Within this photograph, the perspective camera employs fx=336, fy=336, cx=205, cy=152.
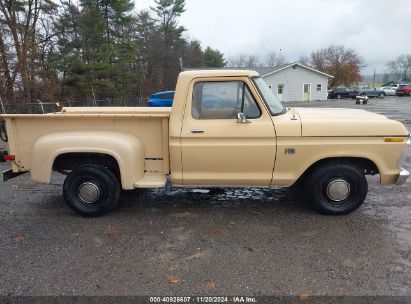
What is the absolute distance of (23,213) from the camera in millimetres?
5109

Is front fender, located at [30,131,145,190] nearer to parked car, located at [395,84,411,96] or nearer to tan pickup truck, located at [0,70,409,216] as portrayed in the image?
tan pickup truck, located at [0,70,409,216]

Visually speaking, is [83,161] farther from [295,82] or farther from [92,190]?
[295,82]

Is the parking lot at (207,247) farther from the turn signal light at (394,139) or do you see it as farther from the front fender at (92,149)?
the turn signal light at (394,139)

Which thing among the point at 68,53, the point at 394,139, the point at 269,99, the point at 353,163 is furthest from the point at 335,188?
the point at 68,53

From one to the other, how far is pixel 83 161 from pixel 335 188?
3677 millimetres

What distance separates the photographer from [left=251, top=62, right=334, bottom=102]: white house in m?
41.8

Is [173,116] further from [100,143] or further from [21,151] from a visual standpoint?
[21,151]

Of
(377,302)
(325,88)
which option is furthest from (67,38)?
(325,88)

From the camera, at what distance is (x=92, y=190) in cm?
482

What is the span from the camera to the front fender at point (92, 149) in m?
4.54

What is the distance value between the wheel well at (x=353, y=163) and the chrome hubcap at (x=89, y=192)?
119 inches

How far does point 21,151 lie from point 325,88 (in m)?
45.3

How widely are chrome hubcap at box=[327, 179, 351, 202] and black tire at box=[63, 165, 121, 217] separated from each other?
3.00 metres

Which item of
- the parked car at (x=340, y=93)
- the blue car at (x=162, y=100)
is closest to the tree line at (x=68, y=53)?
the blue car at (x=162, y=100)
